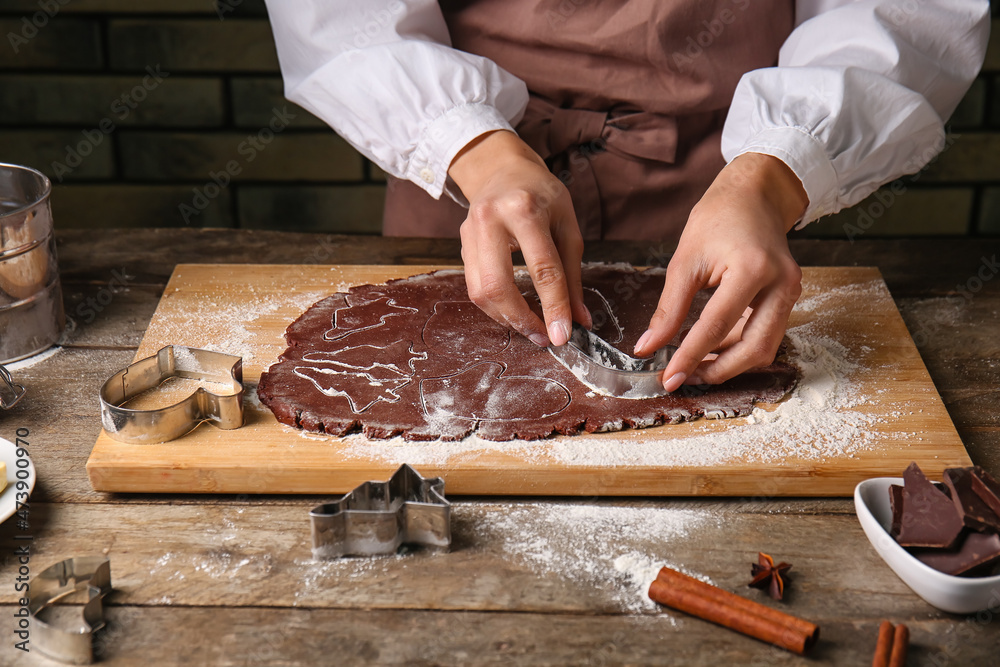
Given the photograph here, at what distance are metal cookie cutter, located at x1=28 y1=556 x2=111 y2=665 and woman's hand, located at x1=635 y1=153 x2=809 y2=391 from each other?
0.72 meters

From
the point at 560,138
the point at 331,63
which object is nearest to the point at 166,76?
the point at 331,63

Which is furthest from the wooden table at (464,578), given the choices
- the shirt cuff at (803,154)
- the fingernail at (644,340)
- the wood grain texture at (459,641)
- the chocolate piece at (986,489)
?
the shirt cuff at (803,154)

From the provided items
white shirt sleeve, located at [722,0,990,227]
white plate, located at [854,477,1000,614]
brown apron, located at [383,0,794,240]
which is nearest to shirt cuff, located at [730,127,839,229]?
white shirt sleeve, located at [722,0,990,227]

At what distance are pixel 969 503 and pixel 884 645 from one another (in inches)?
7.4

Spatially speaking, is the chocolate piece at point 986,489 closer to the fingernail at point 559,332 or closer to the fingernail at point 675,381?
the fingernail at point 675,381

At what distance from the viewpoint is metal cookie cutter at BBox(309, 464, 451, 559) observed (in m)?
0.94

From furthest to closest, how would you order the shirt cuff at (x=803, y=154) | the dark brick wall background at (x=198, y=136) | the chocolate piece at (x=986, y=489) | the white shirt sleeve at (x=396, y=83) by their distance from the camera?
the dark brick wall background at (x=198, y=136)
the white shirt sleeve at (x=396, y=83)
the shirt cuff at (x=803, y=154)
the chocolate piece at (x=986, y=489)

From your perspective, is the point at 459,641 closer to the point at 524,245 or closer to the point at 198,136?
the point at 524,245

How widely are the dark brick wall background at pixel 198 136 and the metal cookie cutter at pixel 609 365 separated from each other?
162 cm

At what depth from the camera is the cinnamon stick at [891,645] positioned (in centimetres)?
82

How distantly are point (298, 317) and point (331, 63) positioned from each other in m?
0.43

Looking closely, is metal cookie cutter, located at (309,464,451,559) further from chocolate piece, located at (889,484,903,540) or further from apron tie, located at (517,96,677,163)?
apron tie, located at (517,96,677,163)

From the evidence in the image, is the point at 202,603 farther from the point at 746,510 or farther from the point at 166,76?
the point at 166,76

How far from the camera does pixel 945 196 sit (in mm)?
2768
